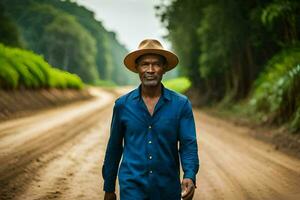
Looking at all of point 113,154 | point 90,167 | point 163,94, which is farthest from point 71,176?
point 163,94

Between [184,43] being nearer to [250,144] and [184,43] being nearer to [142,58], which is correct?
[250,144]

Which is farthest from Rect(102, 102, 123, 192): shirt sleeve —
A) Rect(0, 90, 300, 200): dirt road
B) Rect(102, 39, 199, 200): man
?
Rect(0, 90, 300, 200): dirt road

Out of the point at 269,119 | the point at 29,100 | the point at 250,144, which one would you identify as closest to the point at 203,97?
the point at 29,100

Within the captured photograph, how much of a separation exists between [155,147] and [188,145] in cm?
26

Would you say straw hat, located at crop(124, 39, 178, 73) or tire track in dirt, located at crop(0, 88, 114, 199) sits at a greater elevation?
straw hat, located at crop(124, 39, 178, 73)

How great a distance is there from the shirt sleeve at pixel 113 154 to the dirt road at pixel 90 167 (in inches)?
113

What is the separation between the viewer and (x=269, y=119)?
15984 millimetres

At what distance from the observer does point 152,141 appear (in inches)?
139

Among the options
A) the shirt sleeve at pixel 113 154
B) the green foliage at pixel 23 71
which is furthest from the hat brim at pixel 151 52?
the green foliage at pixel 23 71

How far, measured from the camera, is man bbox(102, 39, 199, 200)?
3.50 metres

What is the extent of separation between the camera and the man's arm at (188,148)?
341cm

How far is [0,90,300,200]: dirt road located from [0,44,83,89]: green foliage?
6181 millimetres

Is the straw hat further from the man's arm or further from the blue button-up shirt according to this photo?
the man's arm

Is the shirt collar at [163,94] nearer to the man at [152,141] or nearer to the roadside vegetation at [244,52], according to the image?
the man at [152,141]
